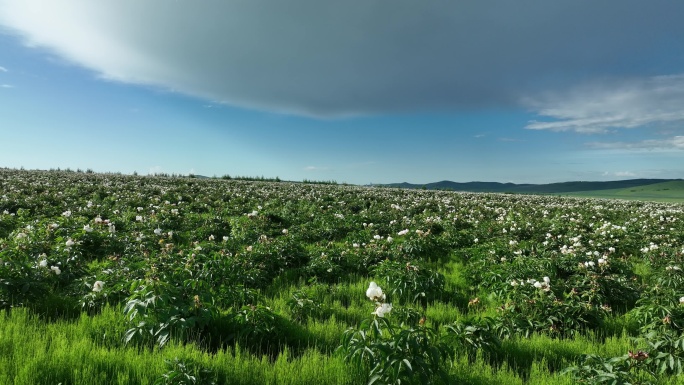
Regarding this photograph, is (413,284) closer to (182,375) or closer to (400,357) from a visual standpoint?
(400,357)

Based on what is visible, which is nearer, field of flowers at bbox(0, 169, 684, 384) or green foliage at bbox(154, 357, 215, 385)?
green foliage at bbox(154, 357, 215, 385)

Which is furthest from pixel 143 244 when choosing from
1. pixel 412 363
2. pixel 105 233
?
pixel 412 363

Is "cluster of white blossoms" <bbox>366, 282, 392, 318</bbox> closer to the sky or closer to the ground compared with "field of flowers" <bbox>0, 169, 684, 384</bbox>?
closer to the sky

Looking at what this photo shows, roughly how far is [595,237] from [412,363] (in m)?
13.2

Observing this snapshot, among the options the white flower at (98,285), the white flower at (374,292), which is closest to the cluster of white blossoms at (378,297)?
the white flower at (374,292)

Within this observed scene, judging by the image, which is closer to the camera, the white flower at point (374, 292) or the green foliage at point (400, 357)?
the green foliage at point (400, 357)

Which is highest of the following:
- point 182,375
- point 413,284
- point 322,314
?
point 182,375

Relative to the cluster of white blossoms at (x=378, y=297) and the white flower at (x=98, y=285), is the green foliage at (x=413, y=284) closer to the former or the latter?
the cluster of white blossoms at (x=378, y=297)

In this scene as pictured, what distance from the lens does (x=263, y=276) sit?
8.27m

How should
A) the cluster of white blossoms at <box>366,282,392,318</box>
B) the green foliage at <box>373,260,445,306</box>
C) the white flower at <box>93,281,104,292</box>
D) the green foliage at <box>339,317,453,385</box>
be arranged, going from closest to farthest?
the green foliage at <box>339,317,453,385</box>
the cluster of white blossoms at <box>366,282,392,318</box>
the white flower at <box>93,281,104,292</box>
the green foliage at <box>373,260,445,306</box>

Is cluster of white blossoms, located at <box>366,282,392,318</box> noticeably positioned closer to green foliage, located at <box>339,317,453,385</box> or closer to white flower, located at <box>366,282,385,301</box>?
white flower, located at <box>366,282,385,301</box>

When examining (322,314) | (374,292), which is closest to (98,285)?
(322,314)

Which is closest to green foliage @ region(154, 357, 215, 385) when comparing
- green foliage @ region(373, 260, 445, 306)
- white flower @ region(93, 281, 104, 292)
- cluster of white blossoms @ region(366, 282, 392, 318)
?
cluster of white blossoms @ region(366, 282, 392, 318)

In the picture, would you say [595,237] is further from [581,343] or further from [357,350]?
[357,350]
